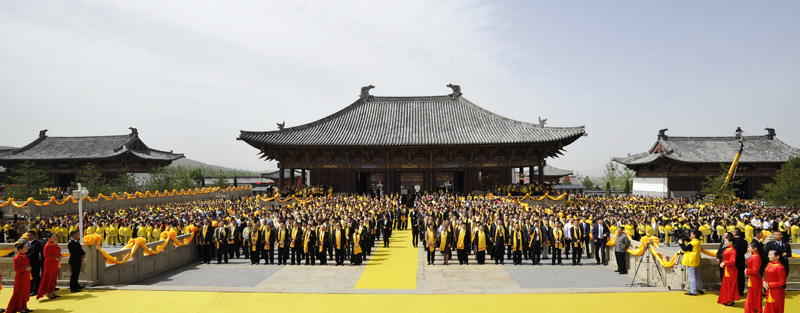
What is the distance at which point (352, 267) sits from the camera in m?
11.9

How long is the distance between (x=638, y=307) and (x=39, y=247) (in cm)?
1238

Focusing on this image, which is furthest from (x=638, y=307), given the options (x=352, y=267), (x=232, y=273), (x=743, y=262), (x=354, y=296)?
(x=232, y=273)

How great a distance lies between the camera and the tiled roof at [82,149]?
42.3 metres

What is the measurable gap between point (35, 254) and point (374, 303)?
23.9 feet

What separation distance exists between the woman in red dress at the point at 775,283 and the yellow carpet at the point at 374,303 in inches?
37.4

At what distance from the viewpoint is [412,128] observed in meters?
33.8

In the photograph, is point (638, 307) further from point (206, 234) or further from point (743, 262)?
point (206, 234)

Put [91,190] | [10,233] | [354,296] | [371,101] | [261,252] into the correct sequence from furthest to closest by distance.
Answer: [371,101]
[91,190]
[10,233]
[261,252]
[354,296]

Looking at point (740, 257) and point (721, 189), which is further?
point (721, 189)

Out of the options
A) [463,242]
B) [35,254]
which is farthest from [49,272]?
[463,242]

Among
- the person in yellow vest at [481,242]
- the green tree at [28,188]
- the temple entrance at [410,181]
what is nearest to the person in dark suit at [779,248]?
the person in yellow vest at [481,242]

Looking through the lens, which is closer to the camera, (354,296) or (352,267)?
(354,296)

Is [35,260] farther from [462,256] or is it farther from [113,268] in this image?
[462,256]

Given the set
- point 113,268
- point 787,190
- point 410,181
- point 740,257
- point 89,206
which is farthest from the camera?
point 410,181
